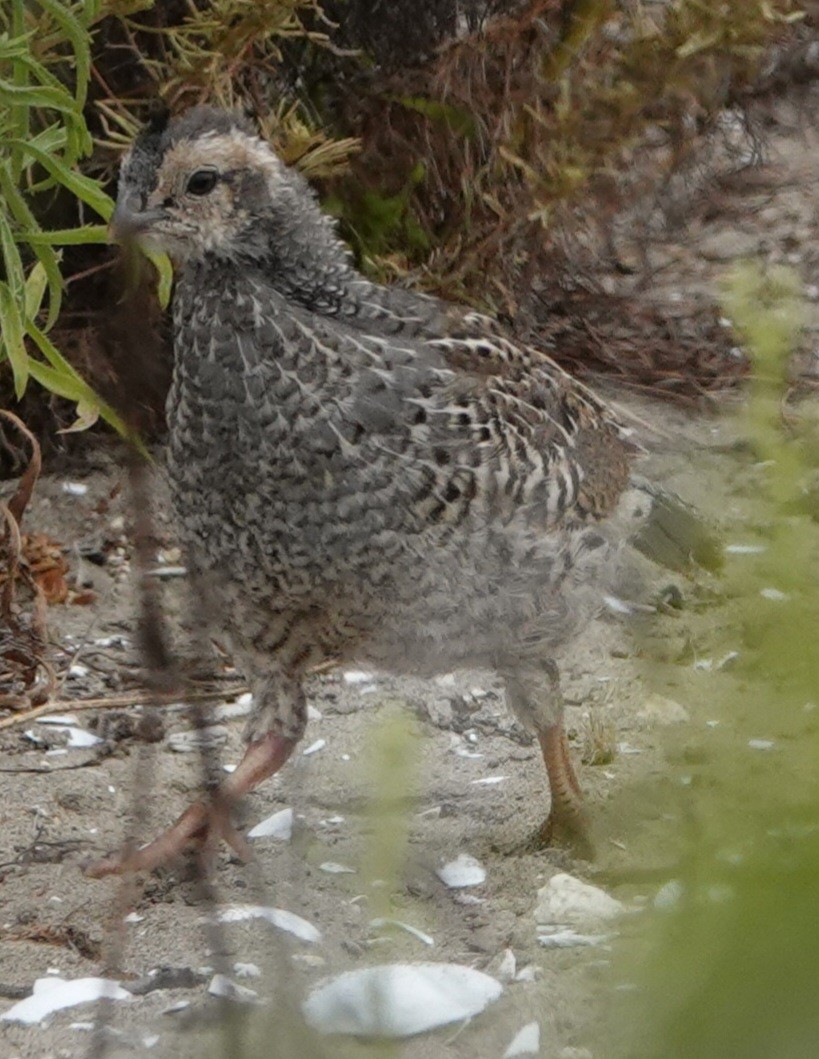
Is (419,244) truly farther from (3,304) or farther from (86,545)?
(3,304)

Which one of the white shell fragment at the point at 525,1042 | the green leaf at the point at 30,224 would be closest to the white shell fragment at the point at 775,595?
the white shell fragment at the point at 525,1042

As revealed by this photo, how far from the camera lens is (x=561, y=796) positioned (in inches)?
156

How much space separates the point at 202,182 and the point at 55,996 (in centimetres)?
154

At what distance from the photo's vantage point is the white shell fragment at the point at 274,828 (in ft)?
13.1

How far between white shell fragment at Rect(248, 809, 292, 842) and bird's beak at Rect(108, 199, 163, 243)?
1.37m

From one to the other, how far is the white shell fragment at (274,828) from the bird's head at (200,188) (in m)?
1.31

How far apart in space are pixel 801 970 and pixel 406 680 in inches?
156

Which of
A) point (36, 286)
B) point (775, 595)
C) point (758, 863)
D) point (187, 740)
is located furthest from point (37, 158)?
point (758, 863)

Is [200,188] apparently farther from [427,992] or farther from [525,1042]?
[525,1042]

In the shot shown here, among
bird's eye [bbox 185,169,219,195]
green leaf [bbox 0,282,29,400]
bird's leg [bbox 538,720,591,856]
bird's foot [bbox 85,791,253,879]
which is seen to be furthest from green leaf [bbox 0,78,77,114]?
bird's leg [bbox 538,720,591,856]

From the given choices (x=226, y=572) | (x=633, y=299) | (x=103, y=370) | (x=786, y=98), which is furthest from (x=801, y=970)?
(x=786, y=98)

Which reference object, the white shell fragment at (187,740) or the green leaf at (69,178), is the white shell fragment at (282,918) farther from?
the green leaf at (69,178)

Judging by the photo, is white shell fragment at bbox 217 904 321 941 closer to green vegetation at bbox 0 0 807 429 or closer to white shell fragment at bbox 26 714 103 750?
white shell fragment at bbox 26 714 103 750

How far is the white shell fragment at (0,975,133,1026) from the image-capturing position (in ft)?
10.5
